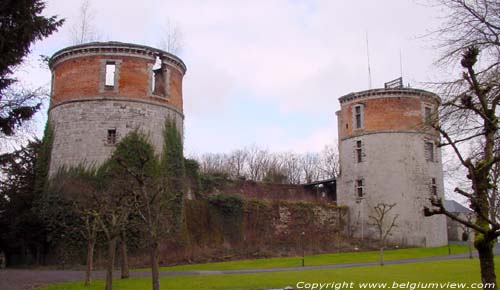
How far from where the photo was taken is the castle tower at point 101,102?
93.2ft

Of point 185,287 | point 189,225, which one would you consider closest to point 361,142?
point 189,225

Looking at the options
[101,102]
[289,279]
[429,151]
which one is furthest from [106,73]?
[429,151]

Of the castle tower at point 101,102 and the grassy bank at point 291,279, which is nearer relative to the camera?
the grassy bank at point 291,279

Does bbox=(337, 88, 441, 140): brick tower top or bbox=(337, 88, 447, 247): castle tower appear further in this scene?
bbox=(337, 88, 441, 140): brick tower top

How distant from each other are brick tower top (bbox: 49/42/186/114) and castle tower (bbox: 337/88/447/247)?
52.4ft

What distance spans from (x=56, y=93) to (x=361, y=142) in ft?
69.5

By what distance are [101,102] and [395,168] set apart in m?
20.6

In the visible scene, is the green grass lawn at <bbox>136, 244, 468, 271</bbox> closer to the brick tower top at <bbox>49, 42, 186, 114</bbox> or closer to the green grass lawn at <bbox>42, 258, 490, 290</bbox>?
the green grass lawn at <bbox>42, 258, 490, 290</bbox>

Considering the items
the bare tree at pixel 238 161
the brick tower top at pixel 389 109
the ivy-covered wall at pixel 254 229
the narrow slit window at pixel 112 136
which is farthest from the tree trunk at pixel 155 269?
the bare tree at pixel 238 161

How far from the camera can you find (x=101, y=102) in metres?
28.7

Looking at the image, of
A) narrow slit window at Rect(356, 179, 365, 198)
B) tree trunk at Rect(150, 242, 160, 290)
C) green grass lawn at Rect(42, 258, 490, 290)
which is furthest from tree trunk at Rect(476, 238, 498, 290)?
narrow slit window at Rect(356, 179, 365, 198)

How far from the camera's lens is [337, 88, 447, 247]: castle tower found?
124 feet

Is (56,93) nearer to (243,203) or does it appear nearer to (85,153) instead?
(85,153)

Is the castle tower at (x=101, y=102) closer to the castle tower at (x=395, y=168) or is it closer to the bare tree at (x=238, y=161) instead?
the castle tower at (x=395, y=168)
